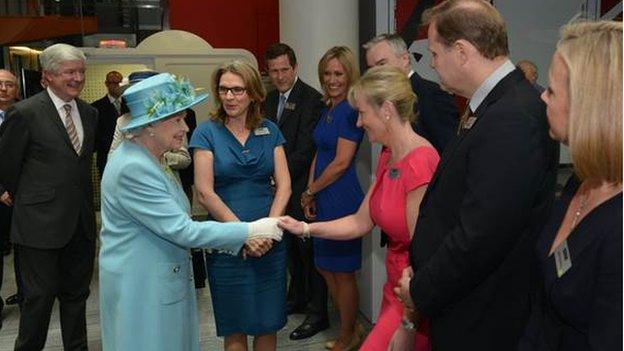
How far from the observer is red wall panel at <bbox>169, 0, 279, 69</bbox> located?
736cm

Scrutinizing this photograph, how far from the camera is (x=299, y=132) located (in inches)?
142

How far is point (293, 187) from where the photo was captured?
3699 millimetres

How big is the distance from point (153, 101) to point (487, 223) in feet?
3.88

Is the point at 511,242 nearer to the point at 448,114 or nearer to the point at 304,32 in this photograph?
the point at 448,114

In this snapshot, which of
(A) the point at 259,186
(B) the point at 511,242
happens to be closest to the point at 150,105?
(A) the point at 259,186

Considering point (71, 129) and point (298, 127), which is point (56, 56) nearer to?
point (71, 129)

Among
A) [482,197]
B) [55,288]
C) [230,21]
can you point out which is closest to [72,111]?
[55,288]

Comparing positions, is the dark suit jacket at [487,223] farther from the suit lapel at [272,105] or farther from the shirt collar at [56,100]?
the suit lapel at [272,105]

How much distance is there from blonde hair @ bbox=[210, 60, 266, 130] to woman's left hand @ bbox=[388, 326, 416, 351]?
1.23 metres

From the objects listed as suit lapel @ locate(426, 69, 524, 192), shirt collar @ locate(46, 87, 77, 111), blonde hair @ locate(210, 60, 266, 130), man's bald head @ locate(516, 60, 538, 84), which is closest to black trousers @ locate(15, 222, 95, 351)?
shirt collar @ locate(46, 87, 77, 111)

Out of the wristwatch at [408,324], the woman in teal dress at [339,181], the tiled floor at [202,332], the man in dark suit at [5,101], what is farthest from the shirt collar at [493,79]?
the man in dark suit at [5,101]

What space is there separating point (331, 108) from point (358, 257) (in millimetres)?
844

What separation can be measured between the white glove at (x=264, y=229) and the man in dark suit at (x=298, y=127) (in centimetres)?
126

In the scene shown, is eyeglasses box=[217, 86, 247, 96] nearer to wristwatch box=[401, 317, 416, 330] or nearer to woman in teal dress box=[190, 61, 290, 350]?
woman in teal dress box=[190, 61, 290, 350]
